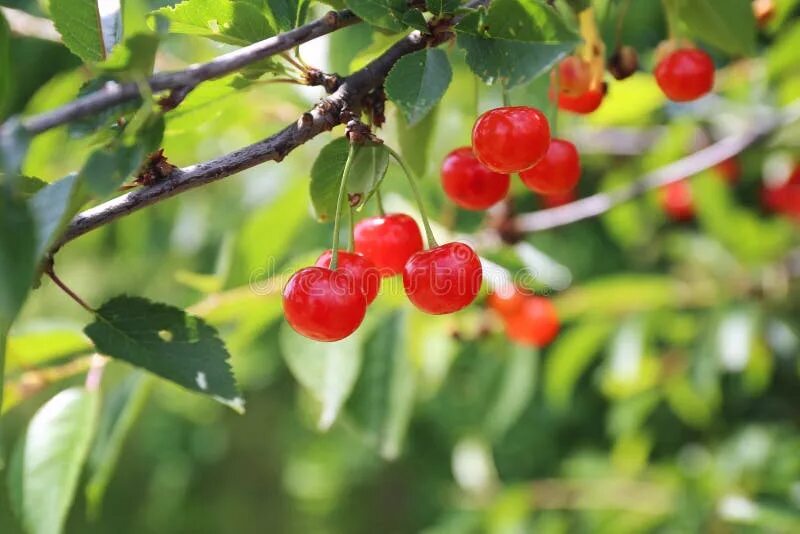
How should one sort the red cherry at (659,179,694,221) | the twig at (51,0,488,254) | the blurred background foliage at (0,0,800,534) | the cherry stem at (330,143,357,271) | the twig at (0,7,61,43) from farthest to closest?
1. the red cherry at (659,179,694,221)
2. the twig at (0,7,61,43)
3. the blurred background foliage at (0,0,800,534)
4. the cherry stem at (330,143,357,271)
5. the twig at (51,0,488,254)

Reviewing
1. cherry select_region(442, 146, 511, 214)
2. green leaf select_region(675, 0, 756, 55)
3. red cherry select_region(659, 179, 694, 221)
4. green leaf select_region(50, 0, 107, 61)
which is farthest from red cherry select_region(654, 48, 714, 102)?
red cherry select_region(659, 179, 694, 221)

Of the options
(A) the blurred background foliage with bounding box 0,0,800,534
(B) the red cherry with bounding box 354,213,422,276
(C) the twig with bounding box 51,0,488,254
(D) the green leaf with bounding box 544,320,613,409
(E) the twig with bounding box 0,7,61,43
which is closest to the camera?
(C) the twig with bounding box 51,0,488,254

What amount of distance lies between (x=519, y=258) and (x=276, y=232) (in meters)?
0.56

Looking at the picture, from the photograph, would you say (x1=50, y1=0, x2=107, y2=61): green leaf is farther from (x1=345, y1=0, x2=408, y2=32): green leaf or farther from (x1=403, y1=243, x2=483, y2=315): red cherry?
(x1=403, y1=243, x2=483, y2=315): red cherry


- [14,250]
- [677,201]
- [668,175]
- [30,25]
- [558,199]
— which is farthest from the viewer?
[677,201]

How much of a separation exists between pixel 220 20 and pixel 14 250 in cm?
39

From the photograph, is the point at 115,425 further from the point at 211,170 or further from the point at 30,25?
the point at 30,25

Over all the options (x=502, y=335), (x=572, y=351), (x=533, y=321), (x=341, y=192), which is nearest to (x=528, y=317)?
(x=533, y=321)

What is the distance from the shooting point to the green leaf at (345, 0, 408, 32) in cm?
88

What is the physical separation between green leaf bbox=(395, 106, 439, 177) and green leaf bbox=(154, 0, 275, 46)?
0.33m

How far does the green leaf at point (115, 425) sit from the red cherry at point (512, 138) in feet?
2.76

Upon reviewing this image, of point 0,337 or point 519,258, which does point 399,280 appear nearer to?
point 519,258

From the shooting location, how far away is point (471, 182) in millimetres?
1195

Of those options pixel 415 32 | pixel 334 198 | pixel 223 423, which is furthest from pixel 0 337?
pixel 223 423
